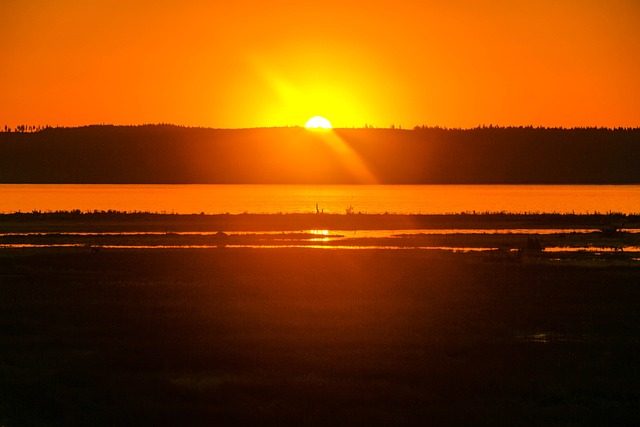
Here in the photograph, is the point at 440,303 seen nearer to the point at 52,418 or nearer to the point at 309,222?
the point at 52,418

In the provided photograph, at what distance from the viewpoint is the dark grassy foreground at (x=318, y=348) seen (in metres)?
15.5

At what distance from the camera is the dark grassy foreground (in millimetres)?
15516

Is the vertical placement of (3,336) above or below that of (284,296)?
below

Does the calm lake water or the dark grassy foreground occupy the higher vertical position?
the calm lake water

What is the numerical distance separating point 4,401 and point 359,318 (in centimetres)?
1026

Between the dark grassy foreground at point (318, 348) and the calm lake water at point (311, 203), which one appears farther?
the calm lake water at point (311, 203)

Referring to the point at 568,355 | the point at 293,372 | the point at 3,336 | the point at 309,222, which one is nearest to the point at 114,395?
the point at 293,372

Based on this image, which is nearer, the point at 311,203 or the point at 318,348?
the point at 318,348

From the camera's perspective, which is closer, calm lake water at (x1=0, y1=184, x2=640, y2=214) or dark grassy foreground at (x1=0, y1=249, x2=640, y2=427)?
dark grassy foreground at (x1=0, y1=249, x2=640, y2=427)

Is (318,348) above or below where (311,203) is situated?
below

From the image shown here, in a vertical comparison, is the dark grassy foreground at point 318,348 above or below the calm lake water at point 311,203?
below

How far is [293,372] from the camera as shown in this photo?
17938 mm

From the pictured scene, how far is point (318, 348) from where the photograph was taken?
20.2 metres

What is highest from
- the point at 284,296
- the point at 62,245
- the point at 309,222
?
the point at 309,222
